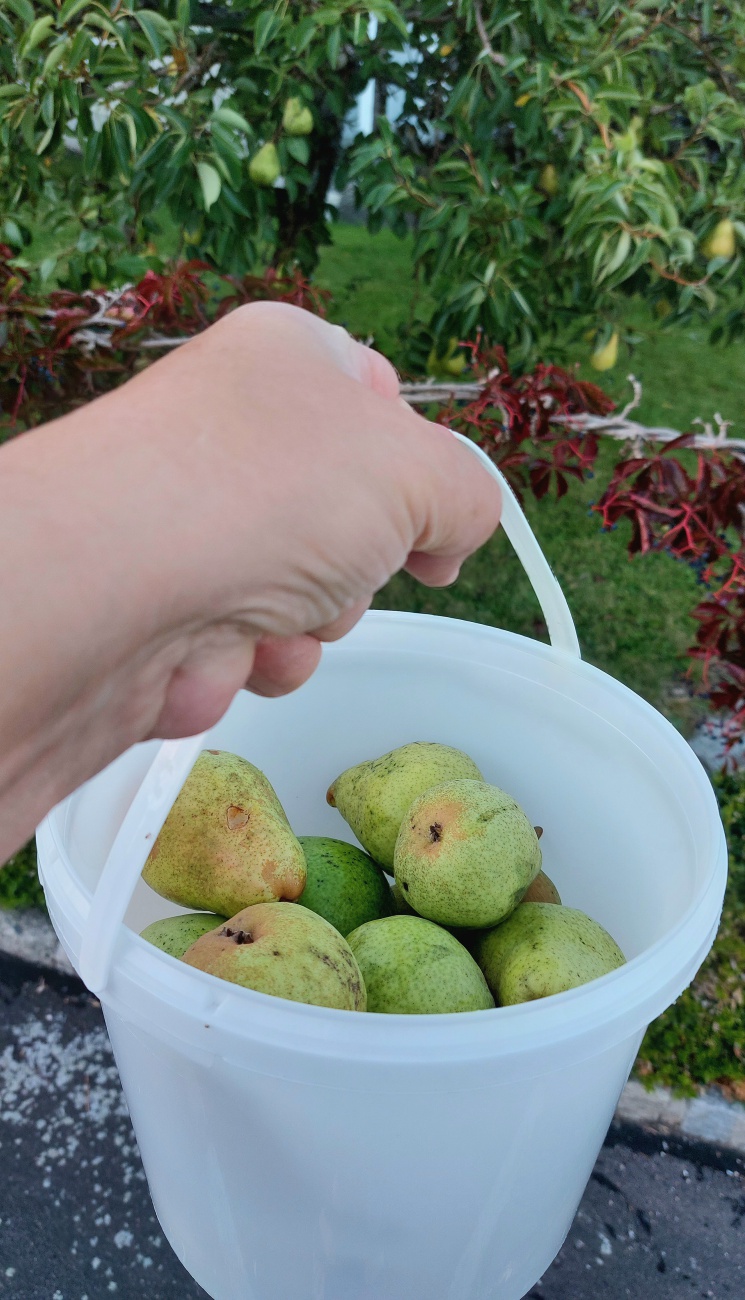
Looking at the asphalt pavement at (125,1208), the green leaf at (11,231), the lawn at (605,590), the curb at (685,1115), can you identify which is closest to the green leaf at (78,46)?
the green leaf at (11,231)

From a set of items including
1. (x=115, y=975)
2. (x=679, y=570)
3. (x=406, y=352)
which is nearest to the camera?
(x=115, y=975)

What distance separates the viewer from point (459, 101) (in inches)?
82.1

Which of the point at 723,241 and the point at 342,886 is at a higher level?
the point at 723,241

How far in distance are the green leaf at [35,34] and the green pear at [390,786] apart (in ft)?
4.93

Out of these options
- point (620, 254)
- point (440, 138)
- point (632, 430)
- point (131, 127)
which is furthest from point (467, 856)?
point (440, 138)

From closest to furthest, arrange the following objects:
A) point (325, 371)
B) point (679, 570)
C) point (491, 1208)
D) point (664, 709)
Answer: point (325, 371) < point (491, 1208) < point (664, 709) < point (679, 570)

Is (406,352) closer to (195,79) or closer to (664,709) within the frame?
(195,79)

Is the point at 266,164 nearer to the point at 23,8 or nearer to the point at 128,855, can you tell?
the point at 23,8

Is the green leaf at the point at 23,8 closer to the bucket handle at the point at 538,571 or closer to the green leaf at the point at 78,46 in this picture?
the green leaf at the point at 78,46

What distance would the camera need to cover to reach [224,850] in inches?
49.9

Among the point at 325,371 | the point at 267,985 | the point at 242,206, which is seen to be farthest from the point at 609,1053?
the point at 242,206

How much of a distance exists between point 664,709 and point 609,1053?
158cm

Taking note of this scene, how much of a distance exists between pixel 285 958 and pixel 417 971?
205 mm

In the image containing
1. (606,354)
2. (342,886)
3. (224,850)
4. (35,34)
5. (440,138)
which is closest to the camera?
(224,850)
